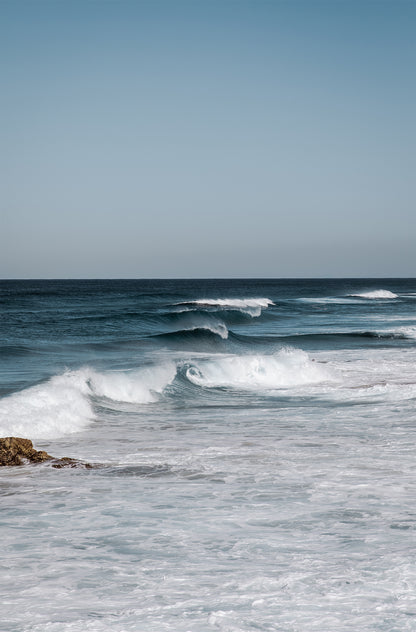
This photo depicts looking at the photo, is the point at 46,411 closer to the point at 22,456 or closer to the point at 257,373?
the point at 22,456

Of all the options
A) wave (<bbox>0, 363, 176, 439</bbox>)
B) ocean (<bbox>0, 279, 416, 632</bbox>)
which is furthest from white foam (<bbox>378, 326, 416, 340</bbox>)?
wave (<bbox>0, 363, 176, 439</bbox>)

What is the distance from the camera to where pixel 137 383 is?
15.7 meters

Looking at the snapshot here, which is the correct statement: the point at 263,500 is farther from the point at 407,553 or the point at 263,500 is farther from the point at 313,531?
the point at 407,553

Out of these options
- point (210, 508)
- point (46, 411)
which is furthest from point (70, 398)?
Answer: point (210, 508)

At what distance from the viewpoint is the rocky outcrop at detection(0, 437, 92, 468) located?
8.13m

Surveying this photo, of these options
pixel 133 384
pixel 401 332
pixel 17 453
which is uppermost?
pixel 401 332

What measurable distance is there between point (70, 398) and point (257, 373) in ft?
20.0

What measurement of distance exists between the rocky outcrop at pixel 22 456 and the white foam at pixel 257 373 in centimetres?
804

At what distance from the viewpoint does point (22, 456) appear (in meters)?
8.34

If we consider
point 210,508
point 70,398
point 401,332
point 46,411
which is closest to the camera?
point 210,508

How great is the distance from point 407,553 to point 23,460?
4.96 meters

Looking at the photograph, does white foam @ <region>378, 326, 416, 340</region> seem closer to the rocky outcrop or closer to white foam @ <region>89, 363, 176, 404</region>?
white foam @ <region>89, 363, 176, 404</region>

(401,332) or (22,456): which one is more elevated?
(401,332)

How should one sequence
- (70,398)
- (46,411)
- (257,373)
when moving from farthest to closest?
(257,373) < (70,398) < (46,411)
